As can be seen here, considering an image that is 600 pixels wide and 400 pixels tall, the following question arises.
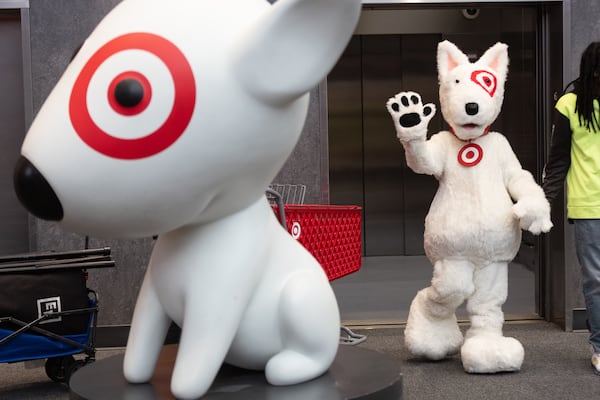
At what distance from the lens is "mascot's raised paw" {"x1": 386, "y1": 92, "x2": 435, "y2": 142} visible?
4312mm

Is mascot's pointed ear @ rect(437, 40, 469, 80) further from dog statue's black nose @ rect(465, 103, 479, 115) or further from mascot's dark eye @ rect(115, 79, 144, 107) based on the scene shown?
mascot's dark eye @ rect(115, 79, 144, 107)

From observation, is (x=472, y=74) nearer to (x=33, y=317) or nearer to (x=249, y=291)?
(x=33, y=317)

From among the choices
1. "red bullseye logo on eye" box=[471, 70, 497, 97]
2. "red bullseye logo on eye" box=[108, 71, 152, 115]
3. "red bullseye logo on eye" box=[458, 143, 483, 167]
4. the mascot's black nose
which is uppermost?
"red bullseye logo on eye" box=[471, 70, 497, 97]

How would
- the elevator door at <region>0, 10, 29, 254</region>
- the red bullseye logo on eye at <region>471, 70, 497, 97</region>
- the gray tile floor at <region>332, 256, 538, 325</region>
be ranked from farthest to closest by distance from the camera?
the gray tile floor at <region>332, 256, 538, 325</region>
the elevator door at <region>0, 10, 29, 254</region>
the red bullseye logo on eye at <region>471, 70, 497, 97</region>

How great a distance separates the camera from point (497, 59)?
473 cm

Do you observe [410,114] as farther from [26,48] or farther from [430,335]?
[26,48]

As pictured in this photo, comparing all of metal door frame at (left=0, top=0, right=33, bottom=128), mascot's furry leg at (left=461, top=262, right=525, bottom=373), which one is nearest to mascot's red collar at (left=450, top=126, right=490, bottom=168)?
mascot's furry leg at (left=461, top=262, right=525, bottom=373)

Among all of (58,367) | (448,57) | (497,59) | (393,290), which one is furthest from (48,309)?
(393,290)

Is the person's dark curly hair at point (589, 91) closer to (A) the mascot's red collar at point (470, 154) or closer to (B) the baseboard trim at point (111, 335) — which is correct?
(A) the mascot's red collar at point (470, 154)

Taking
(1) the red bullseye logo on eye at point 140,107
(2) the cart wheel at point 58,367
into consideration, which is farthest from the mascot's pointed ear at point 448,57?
(1) the red bullseye logo on eye at point 140,107

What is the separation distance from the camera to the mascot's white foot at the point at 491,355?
4.50 meters

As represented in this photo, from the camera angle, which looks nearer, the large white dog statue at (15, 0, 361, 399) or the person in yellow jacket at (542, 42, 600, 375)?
the large white dog statue at (15, 0, 361, 399)

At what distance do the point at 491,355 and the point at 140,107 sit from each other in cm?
303

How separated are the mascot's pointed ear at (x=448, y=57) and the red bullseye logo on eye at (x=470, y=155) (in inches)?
15.7
